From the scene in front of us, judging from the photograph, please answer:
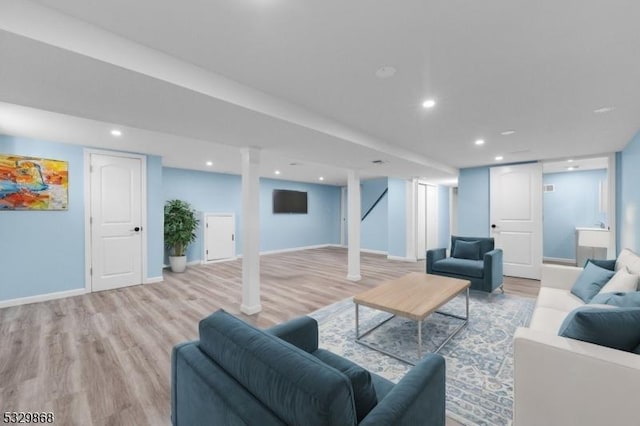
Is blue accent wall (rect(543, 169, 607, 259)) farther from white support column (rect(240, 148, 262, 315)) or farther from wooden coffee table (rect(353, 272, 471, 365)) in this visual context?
white support column (rect(240, 148, 262, 315))

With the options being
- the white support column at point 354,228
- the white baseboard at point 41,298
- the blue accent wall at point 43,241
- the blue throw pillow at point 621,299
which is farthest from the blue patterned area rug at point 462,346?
the blue accent wall at point 43,241

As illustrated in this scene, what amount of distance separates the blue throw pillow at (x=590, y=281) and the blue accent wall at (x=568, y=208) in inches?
187

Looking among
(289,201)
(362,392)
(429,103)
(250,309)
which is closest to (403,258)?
(289,201)

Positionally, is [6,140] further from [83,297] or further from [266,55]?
[266,55]

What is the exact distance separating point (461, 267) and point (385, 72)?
310 cm

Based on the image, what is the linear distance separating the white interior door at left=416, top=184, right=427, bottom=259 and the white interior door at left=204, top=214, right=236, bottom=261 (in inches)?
192

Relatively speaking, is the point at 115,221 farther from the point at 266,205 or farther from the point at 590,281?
the point at 590,281

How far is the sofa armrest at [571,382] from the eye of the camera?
4.02 feet

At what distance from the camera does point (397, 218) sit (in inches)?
287

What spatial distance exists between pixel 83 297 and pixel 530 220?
7674 millimetres

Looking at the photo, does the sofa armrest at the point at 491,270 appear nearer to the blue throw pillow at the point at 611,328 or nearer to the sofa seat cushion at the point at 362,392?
the blue throw pillow at the point at 611,328

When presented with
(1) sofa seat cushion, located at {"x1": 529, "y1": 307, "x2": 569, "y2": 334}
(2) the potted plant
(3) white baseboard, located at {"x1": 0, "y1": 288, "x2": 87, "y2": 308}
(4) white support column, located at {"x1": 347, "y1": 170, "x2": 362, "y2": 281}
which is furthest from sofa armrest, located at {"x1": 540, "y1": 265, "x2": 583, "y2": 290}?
(3) white baseboard, located at {"x1": 0, "y1": 288, "x2": 87, "y2": 308}

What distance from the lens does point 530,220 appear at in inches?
203

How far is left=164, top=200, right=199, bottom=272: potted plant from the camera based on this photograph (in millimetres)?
5664
